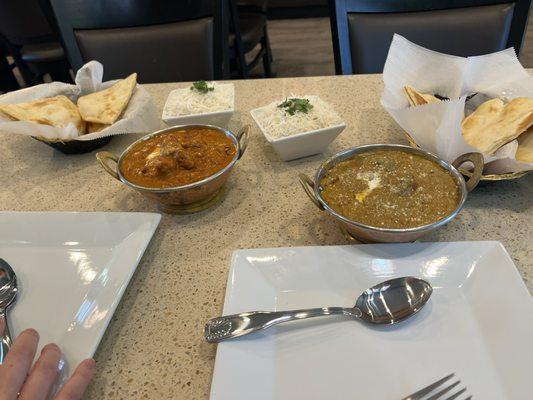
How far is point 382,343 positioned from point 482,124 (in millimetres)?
682

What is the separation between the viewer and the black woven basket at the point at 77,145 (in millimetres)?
1261

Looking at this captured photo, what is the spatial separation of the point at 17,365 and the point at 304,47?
4.96 metres

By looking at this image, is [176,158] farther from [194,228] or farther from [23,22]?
[23,22]

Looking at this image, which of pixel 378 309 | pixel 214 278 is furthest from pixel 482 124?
pixel 214 278

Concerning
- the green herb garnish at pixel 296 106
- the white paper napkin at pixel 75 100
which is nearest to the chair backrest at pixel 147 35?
the white paper napkin at pixel 75 100

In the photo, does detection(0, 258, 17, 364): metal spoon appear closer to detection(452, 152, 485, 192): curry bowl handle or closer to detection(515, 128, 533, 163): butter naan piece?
detection(452, 152, 485, 192): curry bowl handle

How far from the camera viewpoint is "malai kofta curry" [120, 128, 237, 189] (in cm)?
100

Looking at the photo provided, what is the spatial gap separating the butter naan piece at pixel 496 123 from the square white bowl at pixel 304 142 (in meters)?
0.34

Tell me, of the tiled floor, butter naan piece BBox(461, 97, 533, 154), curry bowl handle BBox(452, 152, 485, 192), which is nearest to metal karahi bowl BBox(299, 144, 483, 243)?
curry bowl handle BBox(452, 152, 485, 192)

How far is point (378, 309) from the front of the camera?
741 millimetres

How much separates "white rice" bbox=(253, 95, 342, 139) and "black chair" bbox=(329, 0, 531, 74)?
2.50 ft

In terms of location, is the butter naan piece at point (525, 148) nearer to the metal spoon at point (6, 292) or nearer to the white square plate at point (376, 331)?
the white square plate at point (376, 331)

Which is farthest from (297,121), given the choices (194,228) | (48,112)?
(48,112)

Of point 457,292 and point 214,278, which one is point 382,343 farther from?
point 214,278
